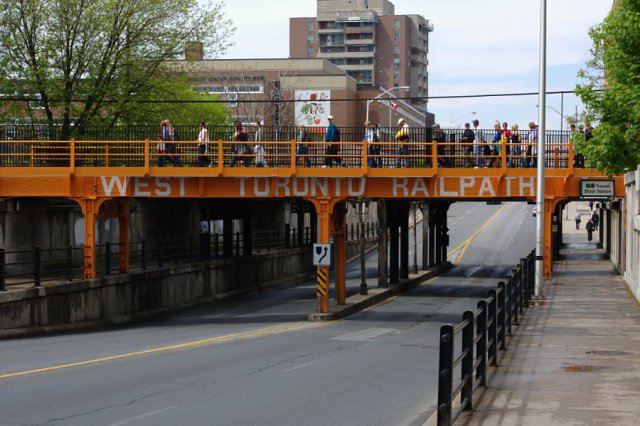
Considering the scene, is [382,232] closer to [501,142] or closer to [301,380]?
[501,142]

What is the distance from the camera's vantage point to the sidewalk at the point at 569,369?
481 inches

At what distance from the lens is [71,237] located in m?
42.2

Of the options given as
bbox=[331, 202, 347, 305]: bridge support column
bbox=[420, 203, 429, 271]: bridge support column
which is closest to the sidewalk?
bbox=[331, 202, 347, 305]: bridge support column

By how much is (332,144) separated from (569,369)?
18920 mm

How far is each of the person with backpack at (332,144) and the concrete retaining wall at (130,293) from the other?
8317 mm

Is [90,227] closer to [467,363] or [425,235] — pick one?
[467,363]

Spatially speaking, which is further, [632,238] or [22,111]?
[22,111]

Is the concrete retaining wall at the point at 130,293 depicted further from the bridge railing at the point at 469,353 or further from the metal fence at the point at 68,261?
the bridge railing at the point at 469,353

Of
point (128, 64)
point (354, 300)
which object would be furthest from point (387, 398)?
point (128, 64)

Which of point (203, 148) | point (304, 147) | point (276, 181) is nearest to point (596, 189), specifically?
point (304, 147)

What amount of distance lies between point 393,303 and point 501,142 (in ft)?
→ 32.5

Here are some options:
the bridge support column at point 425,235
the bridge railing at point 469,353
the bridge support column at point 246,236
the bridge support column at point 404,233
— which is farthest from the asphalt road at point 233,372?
the bridge support column at point 425,235

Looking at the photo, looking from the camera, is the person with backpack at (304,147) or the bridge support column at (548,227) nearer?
the person with backpack at (304,147)

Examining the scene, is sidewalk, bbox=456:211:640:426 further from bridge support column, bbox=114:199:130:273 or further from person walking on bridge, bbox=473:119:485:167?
bridge support column, bbox=114:199:130:273
